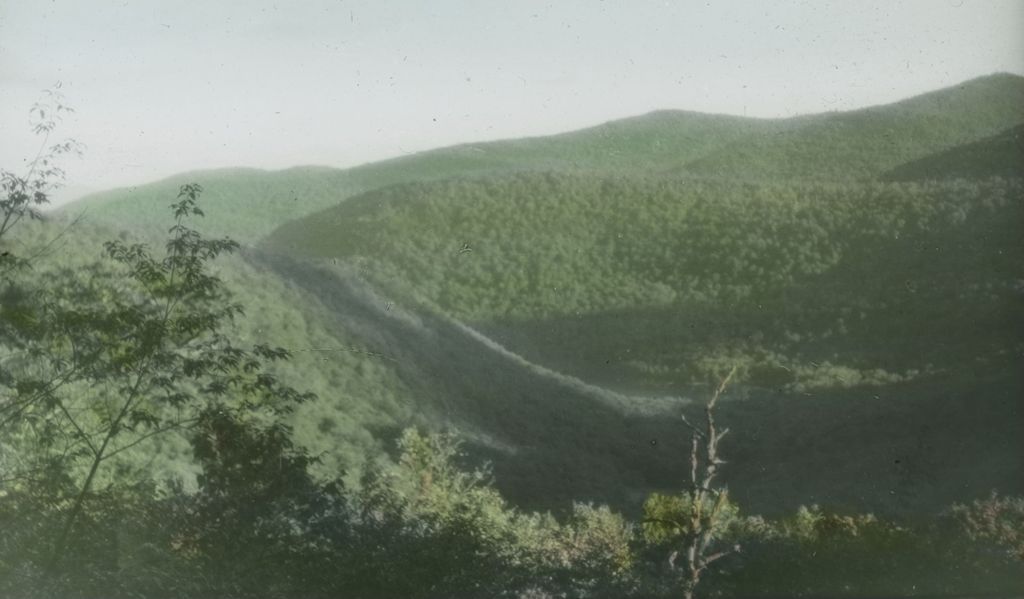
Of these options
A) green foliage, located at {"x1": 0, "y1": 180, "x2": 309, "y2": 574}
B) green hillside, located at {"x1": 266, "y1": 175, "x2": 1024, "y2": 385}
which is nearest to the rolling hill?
green hillside, located at {"x1": 266, "y1": 175, "x2": 1024, "y2": 385}

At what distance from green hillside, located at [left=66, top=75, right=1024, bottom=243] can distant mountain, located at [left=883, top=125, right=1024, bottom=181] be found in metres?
0.04

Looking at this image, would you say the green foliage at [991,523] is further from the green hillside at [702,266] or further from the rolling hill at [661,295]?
the green hillside at [702,266]

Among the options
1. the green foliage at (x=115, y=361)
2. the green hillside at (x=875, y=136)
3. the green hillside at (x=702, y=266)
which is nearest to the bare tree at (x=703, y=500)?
the green hillside at (x=702, y=266)

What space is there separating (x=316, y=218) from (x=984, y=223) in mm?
3360

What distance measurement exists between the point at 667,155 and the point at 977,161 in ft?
5.12

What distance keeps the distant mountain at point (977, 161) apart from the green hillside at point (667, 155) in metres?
0.04

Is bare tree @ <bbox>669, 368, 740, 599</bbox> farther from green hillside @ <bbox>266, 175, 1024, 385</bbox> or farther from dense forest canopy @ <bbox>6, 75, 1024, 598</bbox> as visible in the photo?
green hillside @ <bbox>266, 175, 1024, 385</bbox>

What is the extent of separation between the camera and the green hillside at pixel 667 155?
5207mm

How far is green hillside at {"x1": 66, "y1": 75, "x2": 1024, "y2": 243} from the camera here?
5.21 m

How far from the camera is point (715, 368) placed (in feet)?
17.0

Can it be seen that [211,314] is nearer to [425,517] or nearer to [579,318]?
[425,517]

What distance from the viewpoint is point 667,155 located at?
5.21 meters

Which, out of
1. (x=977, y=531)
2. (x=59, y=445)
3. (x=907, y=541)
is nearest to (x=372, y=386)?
(x=59, y=445)

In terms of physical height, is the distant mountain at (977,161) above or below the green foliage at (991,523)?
above
